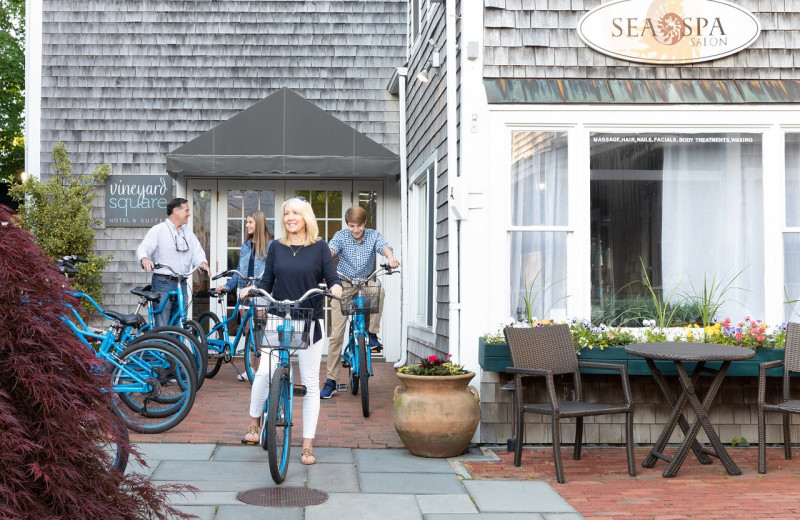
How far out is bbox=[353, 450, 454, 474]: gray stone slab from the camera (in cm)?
545

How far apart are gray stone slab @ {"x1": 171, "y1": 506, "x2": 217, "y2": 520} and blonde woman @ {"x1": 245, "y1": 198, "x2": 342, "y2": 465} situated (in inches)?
39.6

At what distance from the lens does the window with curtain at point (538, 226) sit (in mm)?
6457

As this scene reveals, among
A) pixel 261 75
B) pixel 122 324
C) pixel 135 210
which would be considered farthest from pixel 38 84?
pixel 122 324

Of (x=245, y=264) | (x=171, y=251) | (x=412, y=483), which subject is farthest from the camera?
(x=245, y=264)

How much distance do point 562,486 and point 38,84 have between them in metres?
8.00

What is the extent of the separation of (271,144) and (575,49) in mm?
4093

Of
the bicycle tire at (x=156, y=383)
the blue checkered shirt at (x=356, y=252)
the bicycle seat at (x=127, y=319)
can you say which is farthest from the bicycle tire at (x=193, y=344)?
the blue checkered shirt at (x=356, y=252)

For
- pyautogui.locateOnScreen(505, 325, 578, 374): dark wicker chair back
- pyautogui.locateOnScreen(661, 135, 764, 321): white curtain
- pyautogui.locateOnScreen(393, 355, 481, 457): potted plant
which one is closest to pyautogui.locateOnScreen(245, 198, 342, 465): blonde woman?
pyautogui.locateOnScreen(393, 355, 481, 457): potted plant

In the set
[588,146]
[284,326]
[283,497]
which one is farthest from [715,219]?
[283,497]

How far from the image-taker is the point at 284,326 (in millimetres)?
5008

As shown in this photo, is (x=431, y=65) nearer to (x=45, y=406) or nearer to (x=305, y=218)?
(x=305, y=218)

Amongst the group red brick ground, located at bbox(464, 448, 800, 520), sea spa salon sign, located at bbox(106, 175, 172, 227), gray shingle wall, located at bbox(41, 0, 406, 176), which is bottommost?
red brick ground, located at bbox(464, 448, 800, 520)

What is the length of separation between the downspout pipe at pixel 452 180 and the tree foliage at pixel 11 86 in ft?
56.9

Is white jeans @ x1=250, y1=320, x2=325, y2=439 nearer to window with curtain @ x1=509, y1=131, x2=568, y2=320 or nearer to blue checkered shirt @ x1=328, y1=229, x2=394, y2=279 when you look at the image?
window with curtain @ x1=509, y1=131, x2=568, y2=320
